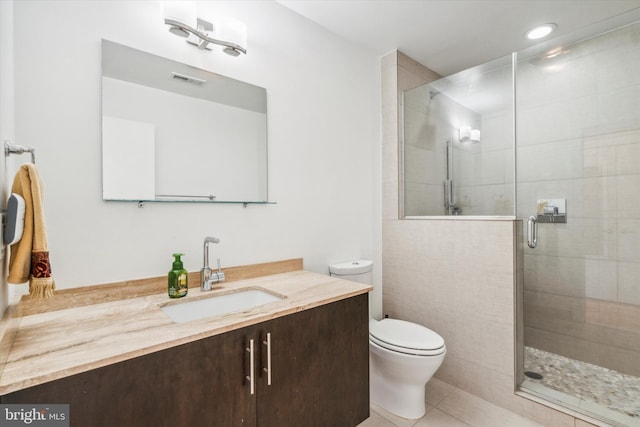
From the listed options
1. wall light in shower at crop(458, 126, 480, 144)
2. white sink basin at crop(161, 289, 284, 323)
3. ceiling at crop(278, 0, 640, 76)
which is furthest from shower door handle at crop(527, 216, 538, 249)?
white sink basin at crop(161, 289, 284, 323)

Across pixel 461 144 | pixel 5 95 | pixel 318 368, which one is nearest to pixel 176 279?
pixel 318 368

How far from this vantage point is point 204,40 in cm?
149

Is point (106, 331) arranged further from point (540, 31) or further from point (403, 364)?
point (540, 31)

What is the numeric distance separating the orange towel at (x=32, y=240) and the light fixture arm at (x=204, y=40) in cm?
87

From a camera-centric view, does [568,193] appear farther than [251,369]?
Yes

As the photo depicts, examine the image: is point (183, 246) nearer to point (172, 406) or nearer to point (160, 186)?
point (160, 186)

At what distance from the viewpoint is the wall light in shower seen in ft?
7.13

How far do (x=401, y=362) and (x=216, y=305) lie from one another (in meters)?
1.04

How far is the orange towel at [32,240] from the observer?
2.93 ft

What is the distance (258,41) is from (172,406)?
1.78 m

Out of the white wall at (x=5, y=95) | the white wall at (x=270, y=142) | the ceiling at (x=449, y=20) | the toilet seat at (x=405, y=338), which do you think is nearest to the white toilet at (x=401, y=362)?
the toilet seat at (x=405, y=338)

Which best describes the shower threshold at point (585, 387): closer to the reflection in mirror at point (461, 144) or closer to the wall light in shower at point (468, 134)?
the reflection in mirror at point (461, 144)
